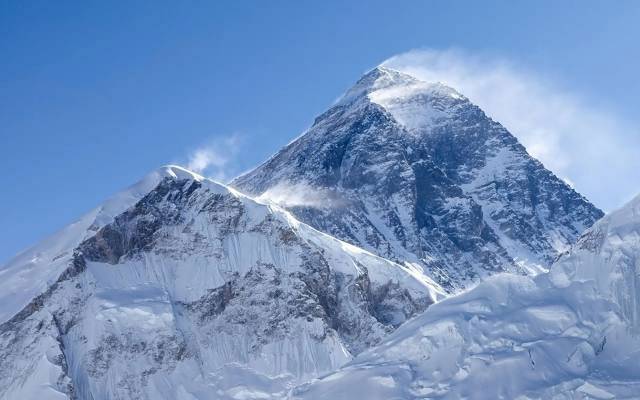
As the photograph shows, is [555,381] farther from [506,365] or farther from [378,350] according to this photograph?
[378,350]

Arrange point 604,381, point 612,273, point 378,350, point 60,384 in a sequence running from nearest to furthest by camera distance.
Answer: point 604,381, point 612,273, point 378,350, point 60,384

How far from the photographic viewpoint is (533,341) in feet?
513

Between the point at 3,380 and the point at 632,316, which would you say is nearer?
the point at 632,316

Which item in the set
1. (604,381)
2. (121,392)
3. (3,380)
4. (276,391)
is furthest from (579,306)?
(3,380)

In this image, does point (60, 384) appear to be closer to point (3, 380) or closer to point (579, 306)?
point (3, 380)

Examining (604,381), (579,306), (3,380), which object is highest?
(3,380)

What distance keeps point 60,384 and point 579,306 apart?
85.6 meters

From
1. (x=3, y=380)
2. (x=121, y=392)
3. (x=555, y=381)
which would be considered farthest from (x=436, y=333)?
(x=3, y=380)

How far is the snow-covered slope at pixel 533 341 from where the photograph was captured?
149 metres

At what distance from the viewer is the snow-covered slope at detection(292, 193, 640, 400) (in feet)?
489

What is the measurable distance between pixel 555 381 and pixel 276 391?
63.4 meters

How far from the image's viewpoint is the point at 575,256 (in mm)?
168875

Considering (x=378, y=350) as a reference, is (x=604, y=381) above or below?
below

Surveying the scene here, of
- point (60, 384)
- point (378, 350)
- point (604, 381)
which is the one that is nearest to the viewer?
point (604, 381)
